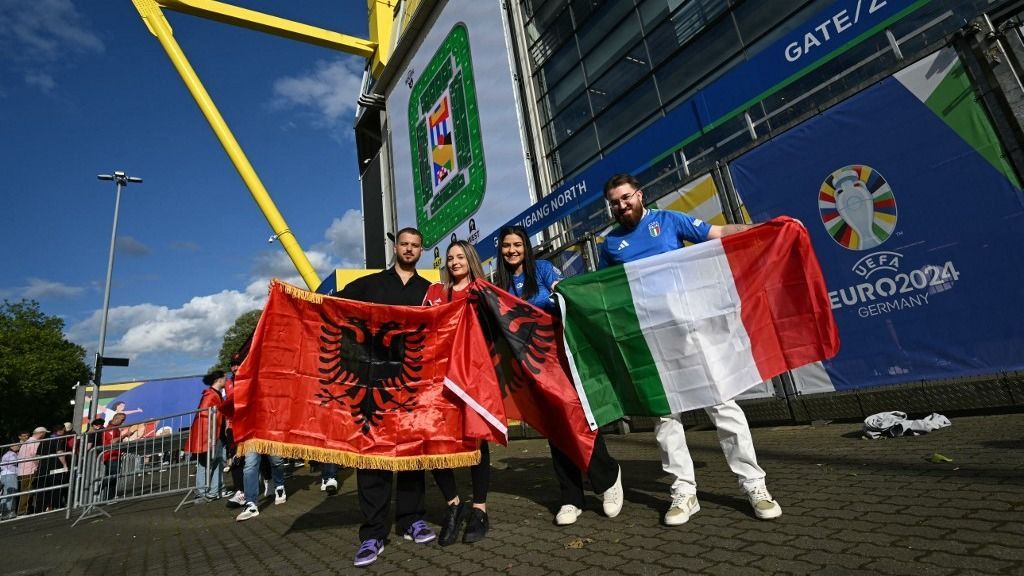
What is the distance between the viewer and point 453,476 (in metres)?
3.55

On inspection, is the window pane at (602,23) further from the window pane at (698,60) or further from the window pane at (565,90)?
the window pane at (698,60)

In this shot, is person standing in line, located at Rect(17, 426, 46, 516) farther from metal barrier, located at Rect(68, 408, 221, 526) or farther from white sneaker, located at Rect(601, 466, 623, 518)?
white sneaker, located at Rect(601, 466, 623, 518)

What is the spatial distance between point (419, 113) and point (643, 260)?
19.3m

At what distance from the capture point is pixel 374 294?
12.1 feet

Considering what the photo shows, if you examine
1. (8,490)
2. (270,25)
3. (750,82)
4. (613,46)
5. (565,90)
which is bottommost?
(8,490)

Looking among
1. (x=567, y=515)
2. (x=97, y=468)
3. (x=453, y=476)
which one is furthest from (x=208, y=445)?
(x=567, y=515)

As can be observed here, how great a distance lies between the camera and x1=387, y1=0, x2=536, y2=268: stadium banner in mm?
15758

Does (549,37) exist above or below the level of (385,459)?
above

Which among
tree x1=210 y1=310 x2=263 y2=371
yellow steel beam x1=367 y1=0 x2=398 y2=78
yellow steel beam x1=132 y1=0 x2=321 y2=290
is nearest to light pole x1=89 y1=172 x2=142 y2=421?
yellow steel beam x1=132 y1=0 x2=321 y2=290

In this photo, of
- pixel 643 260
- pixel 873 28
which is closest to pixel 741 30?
pixel 873 28

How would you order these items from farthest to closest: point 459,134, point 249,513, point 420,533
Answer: point 459,134
point 249,513
point 420,533

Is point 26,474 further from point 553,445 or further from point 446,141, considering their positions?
point 446,141

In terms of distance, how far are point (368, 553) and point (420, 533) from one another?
1.34 ft

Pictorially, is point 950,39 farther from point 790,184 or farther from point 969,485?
point 969,485
